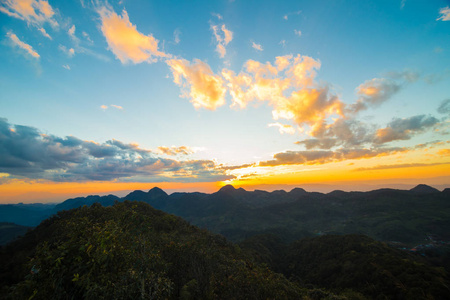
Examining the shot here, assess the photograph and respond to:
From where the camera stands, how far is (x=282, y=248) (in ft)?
638

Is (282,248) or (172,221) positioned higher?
(172,221)

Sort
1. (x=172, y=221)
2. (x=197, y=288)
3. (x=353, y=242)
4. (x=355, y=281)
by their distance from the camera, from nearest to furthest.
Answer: (x=197, y=288) → (x=355, y=281) → (x=172, y=221) → (x=353, y=242)

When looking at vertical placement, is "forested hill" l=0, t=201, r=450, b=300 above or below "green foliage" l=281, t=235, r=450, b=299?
above

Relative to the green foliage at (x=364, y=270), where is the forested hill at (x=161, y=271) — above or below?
above

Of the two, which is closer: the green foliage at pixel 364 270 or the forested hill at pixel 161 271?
the forested hill at pixel 161 271

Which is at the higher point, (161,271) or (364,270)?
(161,271)

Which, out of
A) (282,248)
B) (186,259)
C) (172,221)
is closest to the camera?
(186,259)

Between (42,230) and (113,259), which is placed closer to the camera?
(113,259)

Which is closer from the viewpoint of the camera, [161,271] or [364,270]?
[161,271]

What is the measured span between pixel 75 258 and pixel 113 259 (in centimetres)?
250

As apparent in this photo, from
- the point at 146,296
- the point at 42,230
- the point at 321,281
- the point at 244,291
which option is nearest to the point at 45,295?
the point at 146,296

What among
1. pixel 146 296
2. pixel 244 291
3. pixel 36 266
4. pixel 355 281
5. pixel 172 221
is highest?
pixel 36 266

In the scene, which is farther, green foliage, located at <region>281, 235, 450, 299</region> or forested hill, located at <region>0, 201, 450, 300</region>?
green foliage, located at <region>281, 235, 450, 299</region>

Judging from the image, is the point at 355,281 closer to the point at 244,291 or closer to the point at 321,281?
the point at 321,281
